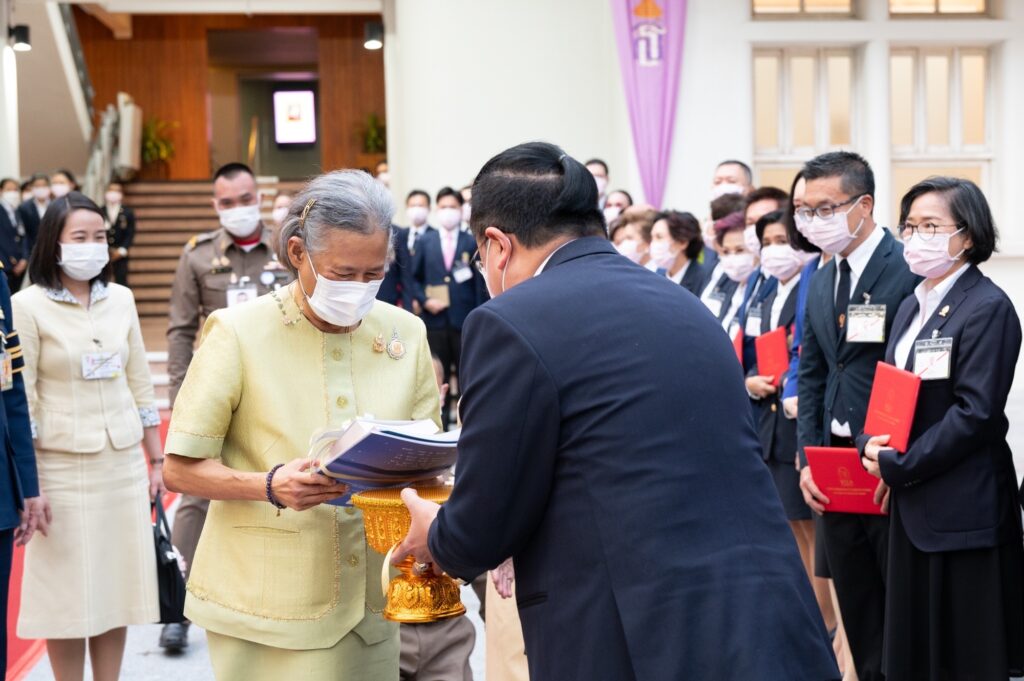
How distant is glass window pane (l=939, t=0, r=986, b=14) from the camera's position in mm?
11773

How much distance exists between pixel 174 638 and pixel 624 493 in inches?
143

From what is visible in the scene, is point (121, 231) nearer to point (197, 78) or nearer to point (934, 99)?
point (197, 78)

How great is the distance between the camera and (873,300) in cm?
387

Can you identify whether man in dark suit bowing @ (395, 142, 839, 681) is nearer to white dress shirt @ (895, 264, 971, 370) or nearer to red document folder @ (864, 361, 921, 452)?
red document folder @ (864, 361, 921, 452)

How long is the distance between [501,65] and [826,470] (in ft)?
32.8

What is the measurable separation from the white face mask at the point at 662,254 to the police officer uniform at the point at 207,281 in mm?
1932

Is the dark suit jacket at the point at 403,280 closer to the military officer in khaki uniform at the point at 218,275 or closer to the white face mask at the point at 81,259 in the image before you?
the military officer in khaki uniform at the point at 218,275

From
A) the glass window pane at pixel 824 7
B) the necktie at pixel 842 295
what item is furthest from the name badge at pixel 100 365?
the glass window pane at pixel 824 7

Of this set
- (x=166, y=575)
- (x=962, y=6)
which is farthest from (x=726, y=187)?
(x=962, y=6)

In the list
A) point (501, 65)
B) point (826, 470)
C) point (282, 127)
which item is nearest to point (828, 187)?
point (826, 470)

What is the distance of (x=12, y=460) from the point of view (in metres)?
3.32

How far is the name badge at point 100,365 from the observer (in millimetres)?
4023

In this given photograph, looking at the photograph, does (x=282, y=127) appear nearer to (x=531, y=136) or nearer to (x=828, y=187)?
(x=531, y=136)

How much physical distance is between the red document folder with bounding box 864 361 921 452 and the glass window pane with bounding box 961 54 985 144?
911 centimetres
